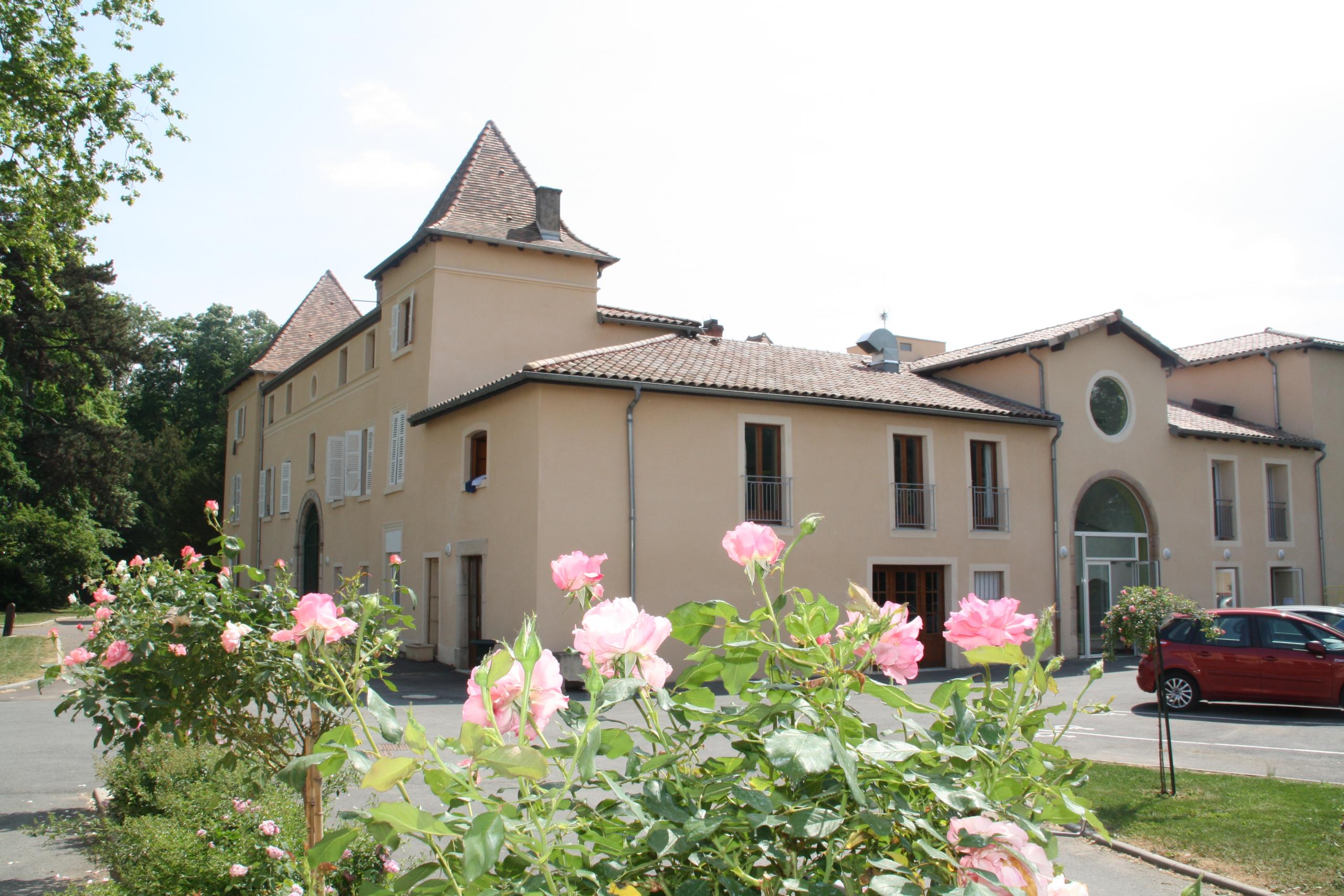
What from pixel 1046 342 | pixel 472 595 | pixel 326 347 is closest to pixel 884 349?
pixel 1046 342

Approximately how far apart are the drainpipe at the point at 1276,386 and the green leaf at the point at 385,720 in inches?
1283

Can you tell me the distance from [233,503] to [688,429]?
28444 millimetres

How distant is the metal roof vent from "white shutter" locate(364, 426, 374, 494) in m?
12.9

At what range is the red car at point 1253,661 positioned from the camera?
1356 cm

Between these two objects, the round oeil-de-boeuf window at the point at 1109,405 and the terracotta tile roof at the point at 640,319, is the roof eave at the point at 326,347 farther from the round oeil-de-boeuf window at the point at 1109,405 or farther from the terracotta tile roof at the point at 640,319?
the round oeil-de-boeuf window at the point at 1109,405

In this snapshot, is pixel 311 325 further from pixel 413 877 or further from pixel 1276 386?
pixel 413 877

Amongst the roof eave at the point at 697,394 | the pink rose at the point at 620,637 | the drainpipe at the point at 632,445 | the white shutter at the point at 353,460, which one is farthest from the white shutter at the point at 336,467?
the pink rose at the point at 620,637

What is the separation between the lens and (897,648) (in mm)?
2045

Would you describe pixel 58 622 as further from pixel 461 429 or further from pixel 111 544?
pixel 461 429

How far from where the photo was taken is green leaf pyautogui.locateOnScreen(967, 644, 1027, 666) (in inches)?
74.4

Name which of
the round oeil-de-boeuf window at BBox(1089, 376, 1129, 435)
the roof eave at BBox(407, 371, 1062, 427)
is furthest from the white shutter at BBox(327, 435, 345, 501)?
the round oeil-de-boeuf window at BBox(1089, 376, 1129, 435)

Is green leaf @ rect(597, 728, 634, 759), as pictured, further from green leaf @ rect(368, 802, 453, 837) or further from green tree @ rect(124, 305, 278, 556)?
green tree @ rect(124, 305, 278, 556)

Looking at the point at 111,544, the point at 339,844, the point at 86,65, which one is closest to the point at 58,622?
the point at 111,544

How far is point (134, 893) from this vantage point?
15.7 feet
